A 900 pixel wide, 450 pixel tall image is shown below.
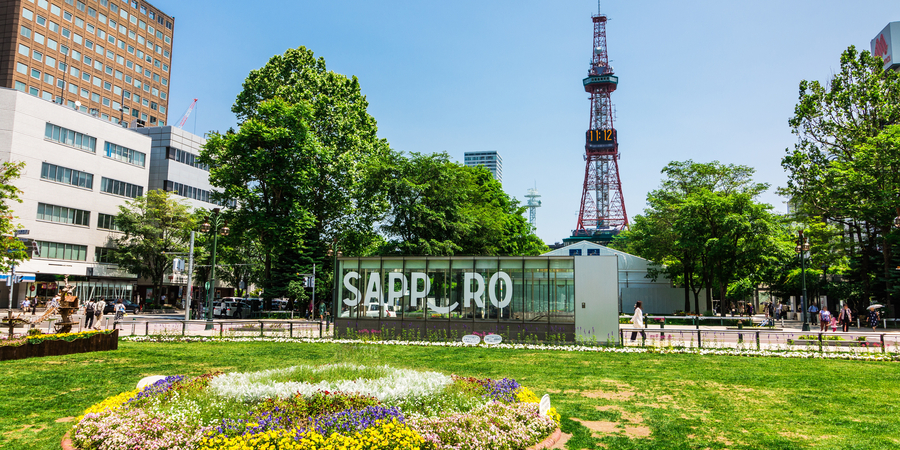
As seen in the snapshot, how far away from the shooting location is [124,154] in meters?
63.9

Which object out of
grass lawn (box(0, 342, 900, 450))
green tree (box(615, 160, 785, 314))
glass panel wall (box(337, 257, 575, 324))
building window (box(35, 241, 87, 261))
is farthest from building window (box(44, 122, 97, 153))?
green tree (box(615, 160, 785, 314))

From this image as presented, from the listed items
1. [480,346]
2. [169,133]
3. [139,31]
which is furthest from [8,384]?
[139,31]

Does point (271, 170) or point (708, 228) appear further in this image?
point (708, 228)

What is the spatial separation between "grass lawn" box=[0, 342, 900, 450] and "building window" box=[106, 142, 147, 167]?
47.9 metres

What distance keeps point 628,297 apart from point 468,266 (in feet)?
121

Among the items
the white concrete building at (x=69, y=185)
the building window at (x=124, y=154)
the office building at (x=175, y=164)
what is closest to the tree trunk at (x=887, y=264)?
the office building at (x=175, y=164)

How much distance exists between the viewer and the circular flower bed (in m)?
7.57

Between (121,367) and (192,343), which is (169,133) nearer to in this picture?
(192,343)

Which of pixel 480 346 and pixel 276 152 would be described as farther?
pixel 276 152

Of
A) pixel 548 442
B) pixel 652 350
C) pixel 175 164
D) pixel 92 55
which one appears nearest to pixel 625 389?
pixel 548 442

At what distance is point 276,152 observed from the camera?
41625mm

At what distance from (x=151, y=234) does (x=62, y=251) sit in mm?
7640

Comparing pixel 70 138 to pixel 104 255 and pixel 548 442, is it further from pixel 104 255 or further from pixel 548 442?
pixel 548 442

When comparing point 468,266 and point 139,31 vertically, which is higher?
point 139,31
